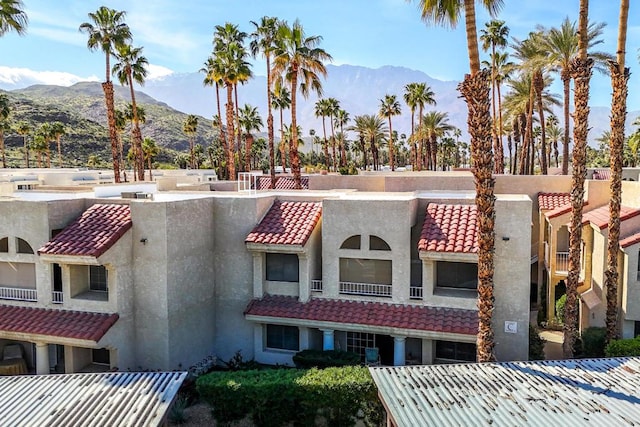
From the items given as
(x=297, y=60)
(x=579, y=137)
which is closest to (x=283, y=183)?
(x=297, y=60)

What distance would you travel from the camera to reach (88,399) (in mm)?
12742

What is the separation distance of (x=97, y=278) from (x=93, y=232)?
8.90 feet

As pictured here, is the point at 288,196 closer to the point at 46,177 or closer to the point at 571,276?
the point at 571,276

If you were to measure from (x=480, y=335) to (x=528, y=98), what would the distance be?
111 feet

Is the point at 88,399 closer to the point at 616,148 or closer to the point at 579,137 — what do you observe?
the point at 579,137

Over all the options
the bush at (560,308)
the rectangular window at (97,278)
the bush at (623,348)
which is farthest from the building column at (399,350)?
the rectangular window at (97,278)

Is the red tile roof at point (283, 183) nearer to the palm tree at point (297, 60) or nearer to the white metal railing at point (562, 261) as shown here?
the palm tree at point (297, 60)

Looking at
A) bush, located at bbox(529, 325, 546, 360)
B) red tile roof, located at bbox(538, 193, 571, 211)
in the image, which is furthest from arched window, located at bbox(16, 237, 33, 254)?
red tile roof, located at bbox(538, 193, 571, 211)

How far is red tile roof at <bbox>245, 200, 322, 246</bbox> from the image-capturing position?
19328mm

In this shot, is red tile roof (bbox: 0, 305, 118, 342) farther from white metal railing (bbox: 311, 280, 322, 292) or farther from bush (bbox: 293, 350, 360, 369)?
white metal railing (bbox: 311, 280, 322, 292)

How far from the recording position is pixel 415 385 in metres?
12.2

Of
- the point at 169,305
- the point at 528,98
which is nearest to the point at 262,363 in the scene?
the point at 169,305

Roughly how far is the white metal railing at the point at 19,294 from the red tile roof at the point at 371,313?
8.51m

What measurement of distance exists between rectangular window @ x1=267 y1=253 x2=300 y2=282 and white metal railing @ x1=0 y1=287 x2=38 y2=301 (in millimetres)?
9307
